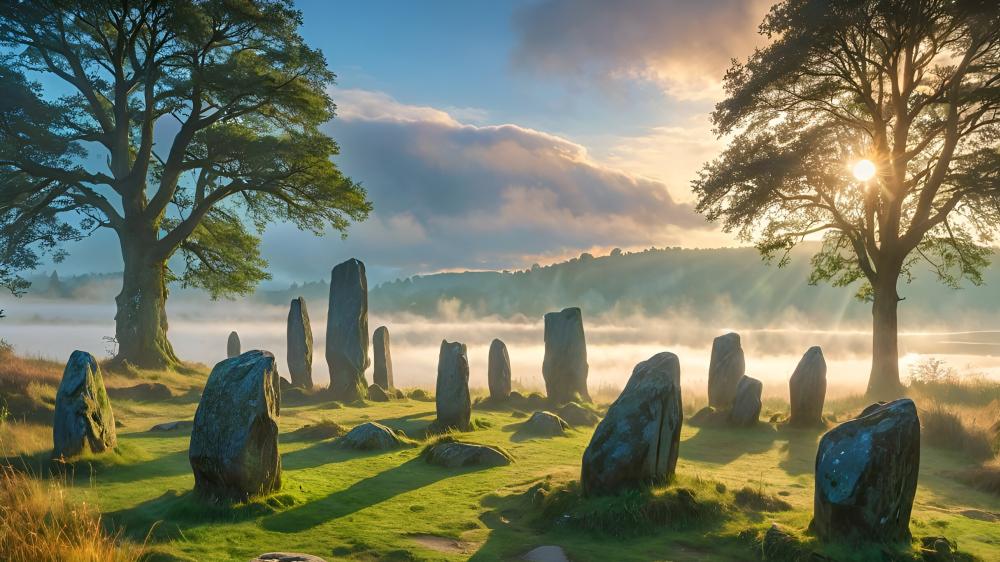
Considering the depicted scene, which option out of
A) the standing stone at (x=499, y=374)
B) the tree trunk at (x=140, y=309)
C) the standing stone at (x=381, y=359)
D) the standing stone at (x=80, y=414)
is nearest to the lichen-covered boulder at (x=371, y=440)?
the standing stone at (x=80, y=414)

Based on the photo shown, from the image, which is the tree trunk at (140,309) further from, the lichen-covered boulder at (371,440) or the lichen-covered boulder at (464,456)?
the lichen-covered boulder at (464,456)

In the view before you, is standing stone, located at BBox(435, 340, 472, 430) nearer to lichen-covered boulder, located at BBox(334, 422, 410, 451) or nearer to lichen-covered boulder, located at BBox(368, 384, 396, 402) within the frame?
lichen-covered boulder, located at BBox(334, 422, 410, 451)

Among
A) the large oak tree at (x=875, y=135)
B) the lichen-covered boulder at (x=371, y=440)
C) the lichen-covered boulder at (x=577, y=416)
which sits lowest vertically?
the lichen-covered boulder at (x=577, y=416)

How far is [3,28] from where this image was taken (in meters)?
26.5

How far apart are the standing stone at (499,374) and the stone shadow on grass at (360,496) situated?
11052 mm

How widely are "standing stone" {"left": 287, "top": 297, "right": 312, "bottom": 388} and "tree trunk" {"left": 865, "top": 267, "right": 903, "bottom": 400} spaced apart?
21000 millimetres

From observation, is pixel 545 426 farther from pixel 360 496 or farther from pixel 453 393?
pixel 360 496

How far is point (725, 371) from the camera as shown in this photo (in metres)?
22.8

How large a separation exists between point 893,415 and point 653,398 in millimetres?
3244

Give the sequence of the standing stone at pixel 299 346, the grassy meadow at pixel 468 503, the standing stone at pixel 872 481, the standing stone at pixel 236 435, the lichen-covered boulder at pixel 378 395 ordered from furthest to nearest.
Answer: the standing stone at pixel 299 346 → the lichen-covered boulder at pixel 378 395 → the standing stone at pixel 236 435 → the grassy meadow at pixel 468 503 → the standing stone at pixel 872 481

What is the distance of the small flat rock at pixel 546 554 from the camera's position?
8445 millimetres

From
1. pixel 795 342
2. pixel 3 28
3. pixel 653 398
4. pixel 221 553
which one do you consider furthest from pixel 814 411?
pixel 795 342

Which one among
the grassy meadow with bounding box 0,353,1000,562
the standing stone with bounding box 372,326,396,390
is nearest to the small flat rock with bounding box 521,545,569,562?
the grassy meadow with bounding box 0,353,1000,562

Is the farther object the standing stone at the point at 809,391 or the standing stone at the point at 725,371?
the standing stone at the point at 725,371
